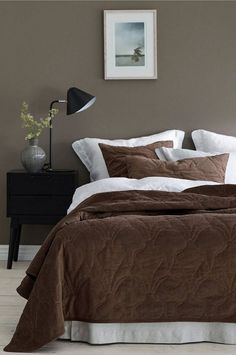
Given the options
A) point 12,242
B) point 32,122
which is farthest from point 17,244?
point 32,122

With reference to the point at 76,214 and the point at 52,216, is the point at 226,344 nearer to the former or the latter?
the point at 76,214

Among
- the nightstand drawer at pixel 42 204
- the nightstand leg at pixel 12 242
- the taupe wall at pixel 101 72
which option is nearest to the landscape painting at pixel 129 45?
the taupe wall at pixel 101 72

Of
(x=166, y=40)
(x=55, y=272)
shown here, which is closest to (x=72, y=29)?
(x=166, y=40)

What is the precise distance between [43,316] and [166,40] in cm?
305

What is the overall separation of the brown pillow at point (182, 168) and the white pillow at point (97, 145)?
14.1 inches

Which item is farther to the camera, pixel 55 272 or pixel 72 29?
pixel 72 29

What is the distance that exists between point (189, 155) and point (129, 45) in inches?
43.2

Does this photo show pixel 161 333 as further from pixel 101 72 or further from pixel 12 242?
pixel 101 72

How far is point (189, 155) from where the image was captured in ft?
16.6

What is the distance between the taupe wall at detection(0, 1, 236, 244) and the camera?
5.50 meters

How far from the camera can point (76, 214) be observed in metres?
3.56

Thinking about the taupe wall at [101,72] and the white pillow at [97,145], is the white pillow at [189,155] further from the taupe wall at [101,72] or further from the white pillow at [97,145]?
the taupe wall at [101,72]

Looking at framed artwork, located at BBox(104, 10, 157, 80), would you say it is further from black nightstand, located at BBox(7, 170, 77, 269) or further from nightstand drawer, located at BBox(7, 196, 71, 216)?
nightstand drawer, located at BBox(7, 196, 71, 216)

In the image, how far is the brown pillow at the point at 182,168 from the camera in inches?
189
